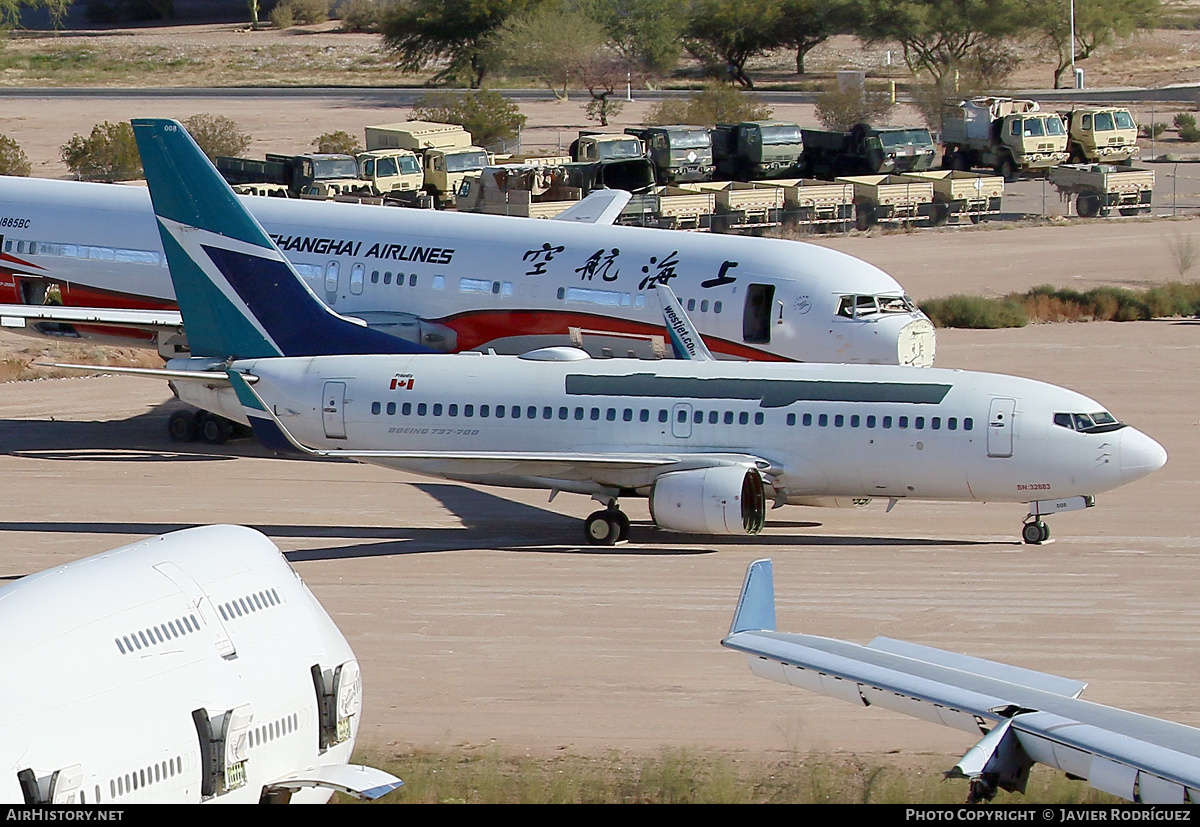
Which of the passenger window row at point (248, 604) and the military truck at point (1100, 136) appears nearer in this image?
the passenger window row at point (248, 604)

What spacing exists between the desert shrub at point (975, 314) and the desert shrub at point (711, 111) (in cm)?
4484

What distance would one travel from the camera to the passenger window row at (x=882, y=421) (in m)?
30.0

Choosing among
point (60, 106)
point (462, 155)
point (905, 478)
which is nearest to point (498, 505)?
point (905, 478)

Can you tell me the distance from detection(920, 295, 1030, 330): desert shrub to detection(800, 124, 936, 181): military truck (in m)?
27.2

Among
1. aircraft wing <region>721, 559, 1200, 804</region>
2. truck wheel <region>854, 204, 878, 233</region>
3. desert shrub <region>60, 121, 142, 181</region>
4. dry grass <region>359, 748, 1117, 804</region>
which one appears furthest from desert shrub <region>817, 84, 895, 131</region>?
aircraft wing <region>721, 559, 1200, 804</region>

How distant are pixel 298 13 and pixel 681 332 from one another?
134 m

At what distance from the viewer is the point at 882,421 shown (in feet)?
99.5

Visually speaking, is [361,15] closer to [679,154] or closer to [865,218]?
[679,154]

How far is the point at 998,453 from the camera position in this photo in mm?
29797

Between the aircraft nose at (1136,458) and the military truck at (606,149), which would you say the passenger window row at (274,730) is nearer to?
the aircraft nose at (1136,458)

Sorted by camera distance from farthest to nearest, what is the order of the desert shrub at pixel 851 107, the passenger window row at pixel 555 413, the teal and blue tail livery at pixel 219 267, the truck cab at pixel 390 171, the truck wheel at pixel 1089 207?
the desert shrub at pixel 851 107 < the truck wheel at pixel 1089 207 < the truck cab at pixel 390 171 < the teal and blue tail livery at pixel 219 267 < the passenger window row at pixel 555 413

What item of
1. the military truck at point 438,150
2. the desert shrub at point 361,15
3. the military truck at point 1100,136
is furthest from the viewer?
the desert shrub at point 361,15

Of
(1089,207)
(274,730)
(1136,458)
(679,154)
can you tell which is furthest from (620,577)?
(679,154)

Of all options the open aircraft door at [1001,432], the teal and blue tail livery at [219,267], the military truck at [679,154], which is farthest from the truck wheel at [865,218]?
the open aircraft door at [1001,432]
